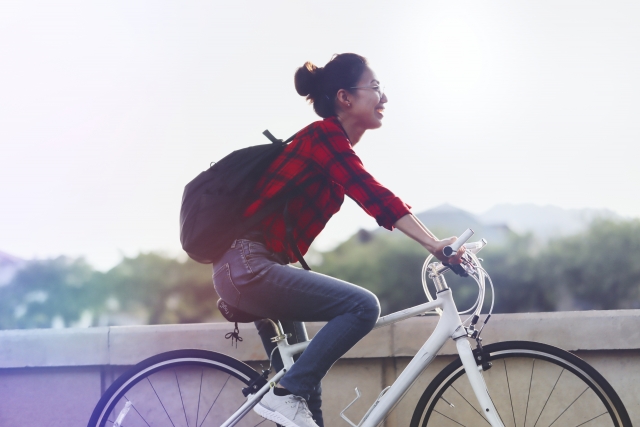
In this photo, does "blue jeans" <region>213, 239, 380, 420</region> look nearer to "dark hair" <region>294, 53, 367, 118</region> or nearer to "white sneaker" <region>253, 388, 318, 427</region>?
"white sneaker" <region>253, 388, 318, 427</region>

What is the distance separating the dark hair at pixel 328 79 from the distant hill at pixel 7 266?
6795 centimetres

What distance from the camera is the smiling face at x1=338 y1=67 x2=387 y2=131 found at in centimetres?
313

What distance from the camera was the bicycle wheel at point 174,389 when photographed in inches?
124

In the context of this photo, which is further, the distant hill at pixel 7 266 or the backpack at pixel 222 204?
the distant hill at pixel 7 266

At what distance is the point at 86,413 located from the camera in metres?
4.00

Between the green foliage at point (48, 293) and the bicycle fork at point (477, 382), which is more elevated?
Result: the green foliage at point (48, 293)

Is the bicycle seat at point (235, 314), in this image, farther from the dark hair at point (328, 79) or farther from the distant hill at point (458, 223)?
the distant hill at point (458, 223)

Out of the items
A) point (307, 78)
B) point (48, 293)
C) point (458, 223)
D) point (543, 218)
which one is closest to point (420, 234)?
point (307, 78)

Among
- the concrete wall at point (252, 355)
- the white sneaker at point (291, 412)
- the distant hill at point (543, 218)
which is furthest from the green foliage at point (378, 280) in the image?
the white sneaker at point (291, 412)

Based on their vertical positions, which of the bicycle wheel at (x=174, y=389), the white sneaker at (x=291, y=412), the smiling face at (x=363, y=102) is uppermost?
the smiling face at (x=363, y=102)

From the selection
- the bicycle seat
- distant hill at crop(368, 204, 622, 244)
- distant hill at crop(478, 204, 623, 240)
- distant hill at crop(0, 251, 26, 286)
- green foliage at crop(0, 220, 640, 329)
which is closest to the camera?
the bicycle seat

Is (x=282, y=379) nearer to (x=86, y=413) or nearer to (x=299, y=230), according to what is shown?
(x=299, y=230)

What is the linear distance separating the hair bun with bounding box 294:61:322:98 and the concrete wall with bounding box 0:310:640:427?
53.6 inches

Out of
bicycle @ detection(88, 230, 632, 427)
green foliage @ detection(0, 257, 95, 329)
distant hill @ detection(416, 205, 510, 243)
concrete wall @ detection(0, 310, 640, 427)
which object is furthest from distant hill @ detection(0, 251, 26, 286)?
bicycle @ detection(88, 230, 632, 427)
